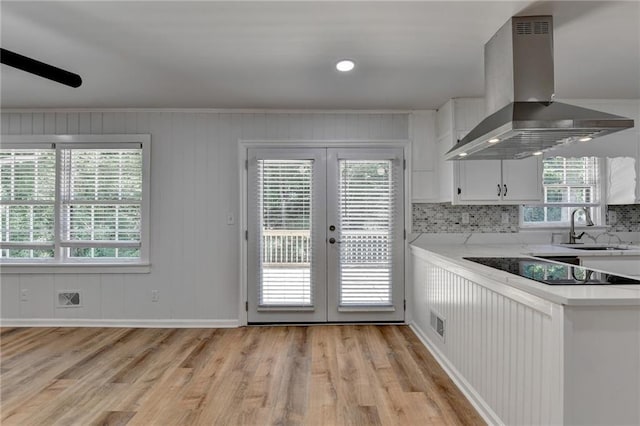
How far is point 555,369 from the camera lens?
1531 millimetres

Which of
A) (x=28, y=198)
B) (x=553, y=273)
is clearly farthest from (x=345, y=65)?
(x=28, y=198)

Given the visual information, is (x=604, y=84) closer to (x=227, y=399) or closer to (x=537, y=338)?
(x=537, y=338)

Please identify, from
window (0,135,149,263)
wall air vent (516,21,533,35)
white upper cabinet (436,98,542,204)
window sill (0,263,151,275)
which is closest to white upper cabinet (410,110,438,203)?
white upper cabinet (436,98,542,204)

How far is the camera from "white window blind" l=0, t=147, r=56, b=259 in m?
3.92

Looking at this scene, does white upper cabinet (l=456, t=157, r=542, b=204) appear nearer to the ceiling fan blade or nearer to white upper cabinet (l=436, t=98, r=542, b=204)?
white upper cabinet (l=436, t=98, r=542, b=204)

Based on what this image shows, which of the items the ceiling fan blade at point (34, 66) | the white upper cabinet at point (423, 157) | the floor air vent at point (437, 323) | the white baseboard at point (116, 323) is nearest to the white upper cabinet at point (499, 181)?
the white upper cabinet at point (423, 157)

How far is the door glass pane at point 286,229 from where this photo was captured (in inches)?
153

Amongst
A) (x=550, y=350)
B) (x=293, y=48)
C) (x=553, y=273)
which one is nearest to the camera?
(x=550, y=350)

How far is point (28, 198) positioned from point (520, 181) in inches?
201

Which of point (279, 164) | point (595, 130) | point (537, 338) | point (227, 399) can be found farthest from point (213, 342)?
point (595, 130)

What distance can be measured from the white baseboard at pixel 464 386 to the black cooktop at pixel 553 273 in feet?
2.67

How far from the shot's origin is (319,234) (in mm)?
3896

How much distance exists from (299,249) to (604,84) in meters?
3.15

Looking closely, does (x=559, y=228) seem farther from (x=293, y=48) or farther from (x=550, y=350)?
(x=293, y=48)
